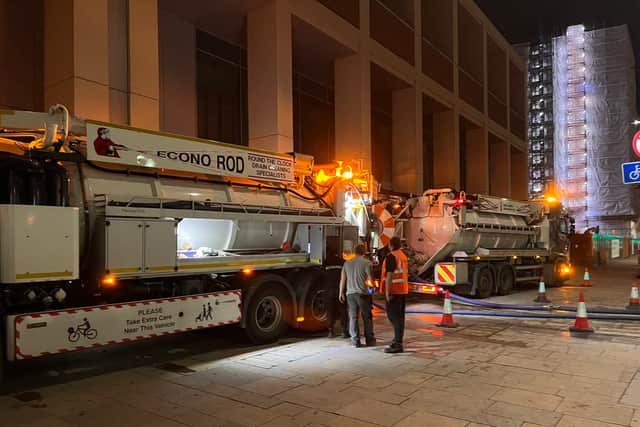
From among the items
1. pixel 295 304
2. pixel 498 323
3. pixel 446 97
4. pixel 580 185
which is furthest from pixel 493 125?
pixel 295 304

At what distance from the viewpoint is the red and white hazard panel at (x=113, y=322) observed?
5770 mm

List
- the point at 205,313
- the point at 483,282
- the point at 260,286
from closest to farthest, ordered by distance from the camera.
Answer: the point at 205,313 < the point at 260,286 < the point at 483,282

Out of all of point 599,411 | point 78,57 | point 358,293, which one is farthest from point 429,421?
point 78,57

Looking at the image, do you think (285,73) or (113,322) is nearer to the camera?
(113,322)

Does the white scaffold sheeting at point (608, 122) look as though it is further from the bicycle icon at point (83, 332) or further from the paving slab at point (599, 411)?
the bicycle icon at point (83, 332)

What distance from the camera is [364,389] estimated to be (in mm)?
5973

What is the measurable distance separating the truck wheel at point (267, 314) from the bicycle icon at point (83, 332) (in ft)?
8.49

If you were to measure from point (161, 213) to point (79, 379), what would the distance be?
237 cm

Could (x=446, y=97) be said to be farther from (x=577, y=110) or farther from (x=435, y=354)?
(x=577, y=110)

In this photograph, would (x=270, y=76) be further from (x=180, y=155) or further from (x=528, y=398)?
(x=528, y=398)

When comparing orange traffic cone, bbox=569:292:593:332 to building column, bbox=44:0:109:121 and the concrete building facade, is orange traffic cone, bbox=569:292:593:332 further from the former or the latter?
building column, bbox=44:0:109:121

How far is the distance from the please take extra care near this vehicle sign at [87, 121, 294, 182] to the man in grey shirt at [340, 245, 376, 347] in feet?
7.12

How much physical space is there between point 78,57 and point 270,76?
20.3 ft

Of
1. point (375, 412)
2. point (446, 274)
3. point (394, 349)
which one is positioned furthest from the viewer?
point (446, 274)
